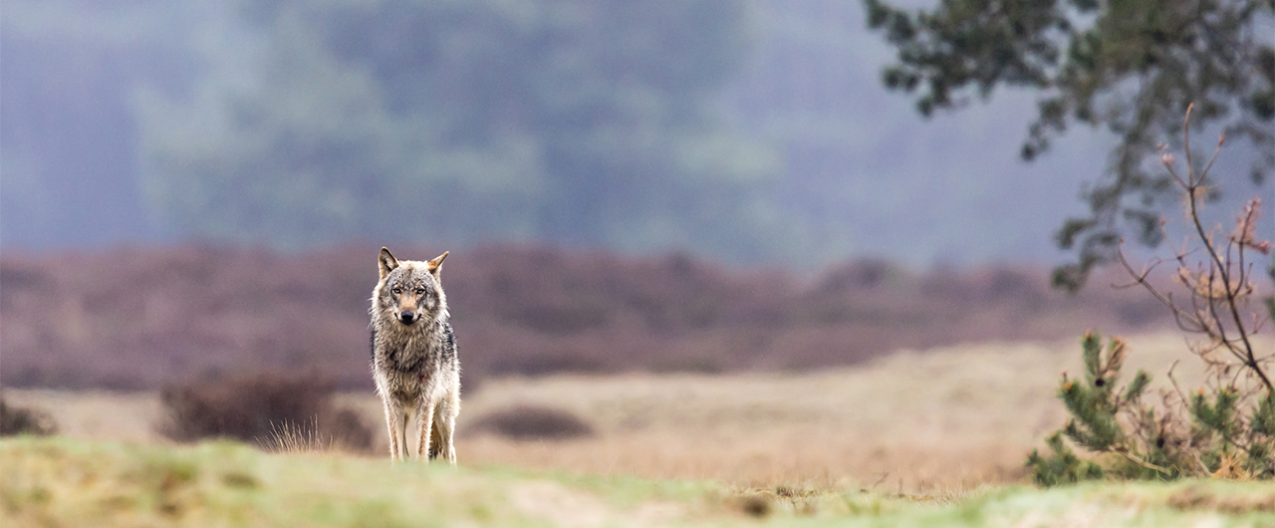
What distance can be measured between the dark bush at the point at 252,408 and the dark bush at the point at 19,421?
5.01 ft

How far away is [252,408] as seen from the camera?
10.2 m

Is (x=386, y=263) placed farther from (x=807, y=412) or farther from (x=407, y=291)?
(x=807, y=412)

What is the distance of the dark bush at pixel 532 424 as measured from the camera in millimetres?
12930

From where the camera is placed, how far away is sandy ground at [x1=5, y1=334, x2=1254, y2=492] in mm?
9742

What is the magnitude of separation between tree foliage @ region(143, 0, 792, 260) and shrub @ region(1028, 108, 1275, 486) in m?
36.2

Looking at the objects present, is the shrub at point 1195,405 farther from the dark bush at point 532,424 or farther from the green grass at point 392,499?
the dark bush at point 532,424

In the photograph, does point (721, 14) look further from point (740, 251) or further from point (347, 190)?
point (347, 190)

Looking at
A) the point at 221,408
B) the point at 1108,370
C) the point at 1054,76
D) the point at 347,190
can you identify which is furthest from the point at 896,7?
the point at 347,190

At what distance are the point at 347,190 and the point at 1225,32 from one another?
130 feet

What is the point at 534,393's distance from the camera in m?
16.1

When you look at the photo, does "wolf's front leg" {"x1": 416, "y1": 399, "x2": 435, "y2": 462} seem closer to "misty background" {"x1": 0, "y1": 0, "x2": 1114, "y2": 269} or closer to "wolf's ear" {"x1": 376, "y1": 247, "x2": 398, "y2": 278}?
"wolf's ear" {"x1": 376, "y1": 247, "x2": 398, "y2": 278}

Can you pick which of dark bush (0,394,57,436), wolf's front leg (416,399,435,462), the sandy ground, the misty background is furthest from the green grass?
the misty background

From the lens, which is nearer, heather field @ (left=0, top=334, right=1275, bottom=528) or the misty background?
heather field @ (left=0, top=334, right=1275, bottom=528)

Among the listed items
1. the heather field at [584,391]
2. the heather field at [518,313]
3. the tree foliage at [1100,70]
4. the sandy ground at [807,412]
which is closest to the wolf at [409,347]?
the heather field at [584,391]
